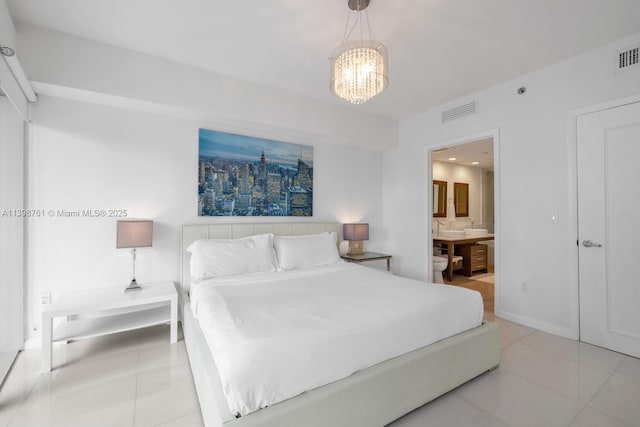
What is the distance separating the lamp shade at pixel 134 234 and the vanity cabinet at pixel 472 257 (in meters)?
5.29

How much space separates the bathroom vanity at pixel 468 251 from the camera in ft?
16.6

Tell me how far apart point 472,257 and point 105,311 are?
18.7 feet

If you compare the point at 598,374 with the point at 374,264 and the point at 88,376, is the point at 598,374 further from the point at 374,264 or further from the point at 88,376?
the point at 88,376

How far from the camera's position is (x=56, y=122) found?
2596 millimetres

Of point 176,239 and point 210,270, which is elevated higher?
point 176,239

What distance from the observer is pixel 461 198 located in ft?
21.2

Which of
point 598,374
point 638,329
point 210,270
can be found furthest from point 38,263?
point 638,329

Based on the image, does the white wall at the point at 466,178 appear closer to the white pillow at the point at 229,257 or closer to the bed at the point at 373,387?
the white pillow at the point at 229,257

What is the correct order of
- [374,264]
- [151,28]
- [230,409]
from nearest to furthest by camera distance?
[230,409], [151,28], [374,264]

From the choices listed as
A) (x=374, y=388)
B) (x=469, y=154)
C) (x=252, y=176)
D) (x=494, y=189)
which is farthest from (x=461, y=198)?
(x=374, y=388)

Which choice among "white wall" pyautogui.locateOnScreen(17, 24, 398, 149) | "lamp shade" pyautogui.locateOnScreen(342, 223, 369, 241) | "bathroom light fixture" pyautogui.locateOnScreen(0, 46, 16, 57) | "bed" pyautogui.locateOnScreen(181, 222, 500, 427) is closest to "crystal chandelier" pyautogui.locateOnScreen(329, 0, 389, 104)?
"white wall" pyautogui.locateOnScreen(17, 24, 398, 149)

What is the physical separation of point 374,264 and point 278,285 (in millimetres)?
2408

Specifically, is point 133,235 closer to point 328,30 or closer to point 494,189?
point 328,30

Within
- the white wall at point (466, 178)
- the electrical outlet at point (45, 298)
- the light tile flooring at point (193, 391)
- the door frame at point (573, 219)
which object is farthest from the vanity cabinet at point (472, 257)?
the electrical outlet at point (45, 298)
